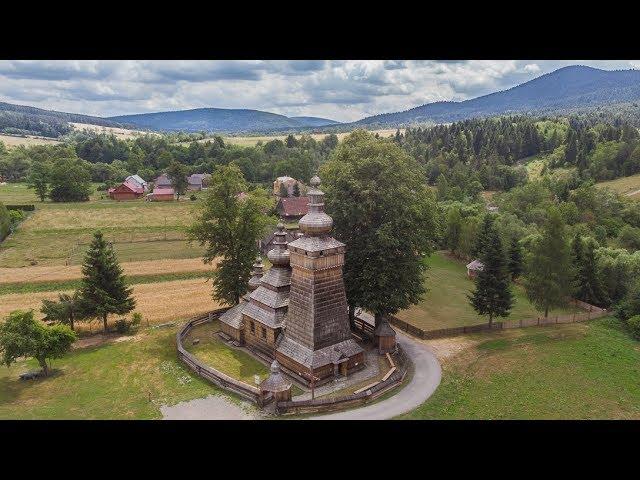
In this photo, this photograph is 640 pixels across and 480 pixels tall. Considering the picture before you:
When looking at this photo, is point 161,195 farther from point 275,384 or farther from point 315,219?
point 275,384

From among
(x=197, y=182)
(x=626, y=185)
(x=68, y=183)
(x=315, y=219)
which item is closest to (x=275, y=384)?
(x=315, y=219)

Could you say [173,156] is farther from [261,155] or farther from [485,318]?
[485,318]

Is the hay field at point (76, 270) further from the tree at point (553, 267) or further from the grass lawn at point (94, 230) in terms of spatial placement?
the tree at point (553, 267)

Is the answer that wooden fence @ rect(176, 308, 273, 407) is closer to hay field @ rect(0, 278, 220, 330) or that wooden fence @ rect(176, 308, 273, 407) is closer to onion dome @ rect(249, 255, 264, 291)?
hay field @ rect(0, 278, 220, 330)

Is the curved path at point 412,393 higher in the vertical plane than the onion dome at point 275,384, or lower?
lower

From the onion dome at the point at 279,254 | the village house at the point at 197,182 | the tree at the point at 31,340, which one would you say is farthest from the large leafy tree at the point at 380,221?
the village house at the point at 197,182
